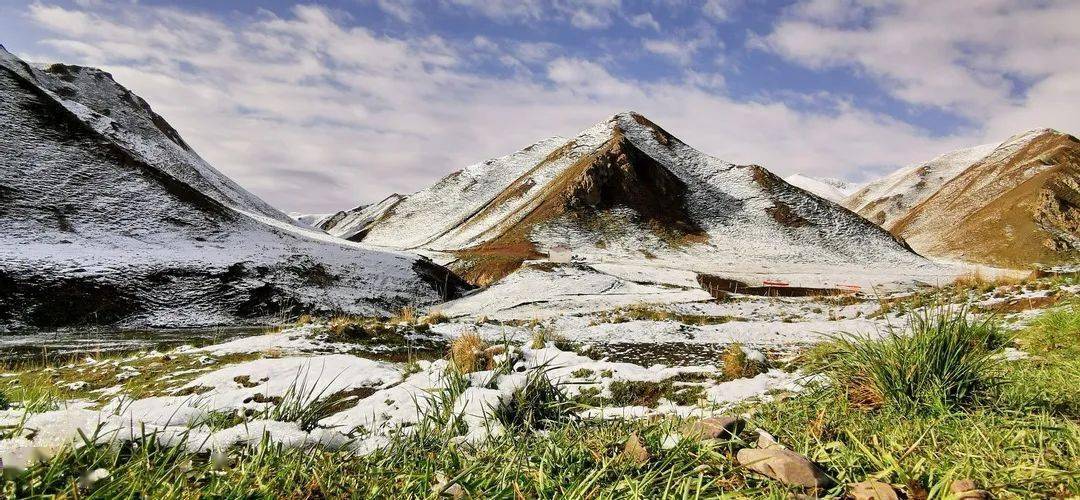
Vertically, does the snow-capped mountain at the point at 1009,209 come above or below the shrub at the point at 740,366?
above

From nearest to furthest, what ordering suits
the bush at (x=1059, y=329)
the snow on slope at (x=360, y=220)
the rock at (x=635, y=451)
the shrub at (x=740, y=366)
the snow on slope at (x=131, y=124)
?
the rock at (x=635, y=451) → the bush at (x=1059, y=329) → the shrub at (x=740, y=366) → the snow on slope at (x=131, y=124) → the snow on slope at (x=360, y=220)

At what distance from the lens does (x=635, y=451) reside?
87.6 inches

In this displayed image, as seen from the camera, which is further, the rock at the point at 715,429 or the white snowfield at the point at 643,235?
the white snowfield at the point at 643,235

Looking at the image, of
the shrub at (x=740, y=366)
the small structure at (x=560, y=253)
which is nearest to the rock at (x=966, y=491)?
the shrub at (x=740, y=366)

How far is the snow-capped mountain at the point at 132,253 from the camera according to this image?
21.2m

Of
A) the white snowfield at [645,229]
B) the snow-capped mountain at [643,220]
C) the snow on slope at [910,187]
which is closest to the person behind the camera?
the snow-capped mountain at [643,220]

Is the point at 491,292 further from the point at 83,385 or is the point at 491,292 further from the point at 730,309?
the point at 83,385

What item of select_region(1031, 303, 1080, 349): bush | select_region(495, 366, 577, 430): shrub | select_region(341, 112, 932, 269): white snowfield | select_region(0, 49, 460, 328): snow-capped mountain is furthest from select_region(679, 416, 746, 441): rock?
select_region(341, 112, 932, 269): white snowfield

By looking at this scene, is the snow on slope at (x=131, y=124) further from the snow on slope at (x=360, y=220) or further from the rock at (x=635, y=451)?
the rock at (x=635, y=451)

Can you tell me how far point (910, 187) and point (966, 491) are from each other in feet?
574

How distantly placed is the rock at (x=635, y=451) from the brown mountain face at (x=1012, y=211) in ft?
275

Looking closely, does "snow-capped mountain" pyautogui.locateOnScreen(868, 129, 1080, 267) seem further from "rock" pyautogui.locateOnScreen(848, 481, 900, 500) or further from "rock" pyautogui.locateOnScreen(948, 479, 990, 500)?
"rock" pyautogui.locateOnScreen(848, 481, 900, 500)

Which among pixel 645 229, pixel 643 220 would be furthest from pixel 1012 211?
pixel 645 229

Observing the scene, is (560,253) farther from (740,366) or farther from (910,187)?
(910,187)
